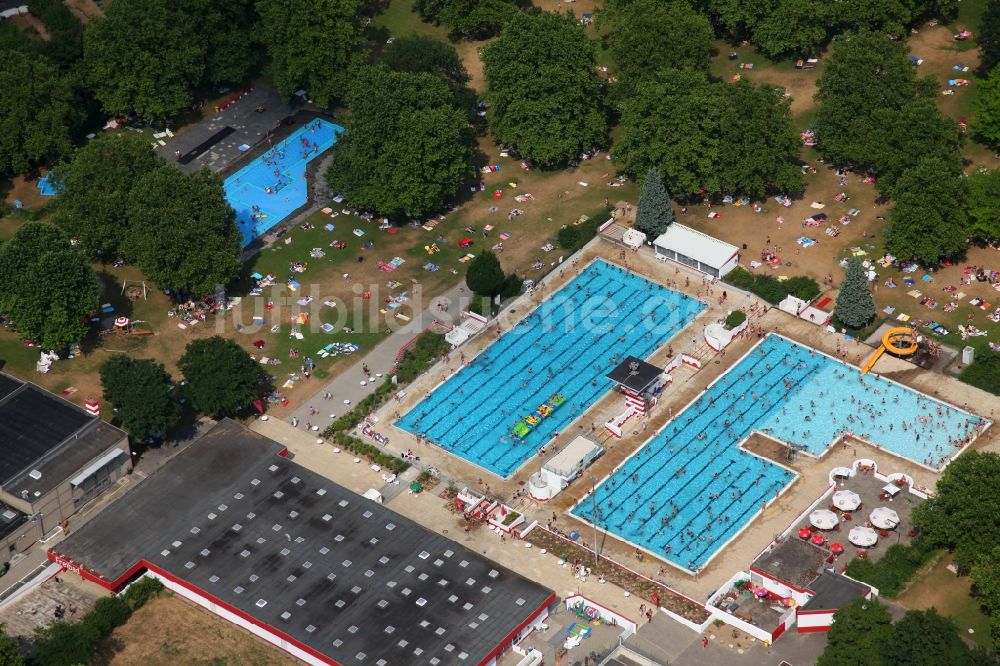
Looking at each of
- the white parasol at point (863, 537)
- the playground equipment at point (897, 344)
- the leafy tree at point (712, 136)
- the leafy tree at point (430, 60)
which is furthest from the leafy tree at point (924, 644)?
the leafy tree at point (430, 60)

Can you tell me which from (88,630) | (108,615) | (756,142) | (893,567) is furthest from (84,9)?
(893,567)

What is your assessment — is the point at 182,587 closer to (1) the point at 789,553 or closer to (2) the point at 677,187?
(1) the point at 789,553

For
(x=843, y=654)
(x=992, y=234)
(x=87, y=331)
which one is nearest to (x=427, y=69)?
(x=87, y=331)

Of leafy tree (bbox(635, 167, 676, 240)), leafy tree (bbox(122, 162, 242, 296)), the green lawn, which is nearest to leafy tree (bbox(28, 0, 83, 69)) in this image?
leafy tree (bbox(122, 162, 242, 296))

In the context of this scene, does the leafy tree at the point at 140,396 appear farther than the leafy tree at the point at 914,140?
No

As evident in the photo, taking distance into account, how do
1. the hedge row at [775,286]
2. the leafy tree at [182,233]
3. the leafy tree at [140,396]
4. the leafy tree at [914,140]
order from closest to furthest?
the leafy tree at [140,396]
the leafy tree at [182,233]
the hedge row at [775,286]
the leafy tree at [914,140]

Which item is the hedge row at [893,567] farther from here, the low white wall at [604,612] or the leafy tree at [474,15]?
the leafy tree at [474,15]
